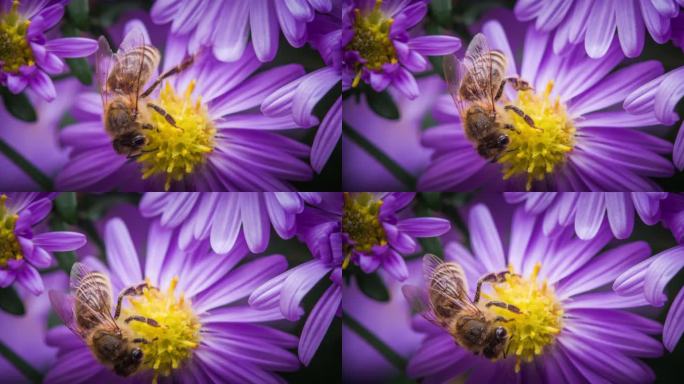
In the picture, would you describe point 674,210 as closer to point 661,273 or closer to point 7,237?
point 661,273

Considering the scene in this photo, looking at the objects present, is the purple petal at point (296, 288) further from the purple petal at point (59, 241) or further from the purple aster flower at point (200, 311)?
the purple petal at point (59, 241)

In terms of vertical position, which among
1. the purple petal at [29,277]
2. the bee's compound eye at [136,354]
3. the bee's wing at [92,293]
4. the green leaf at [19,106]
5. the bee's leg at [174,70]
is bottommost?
the bee's compound eye at [136,354]

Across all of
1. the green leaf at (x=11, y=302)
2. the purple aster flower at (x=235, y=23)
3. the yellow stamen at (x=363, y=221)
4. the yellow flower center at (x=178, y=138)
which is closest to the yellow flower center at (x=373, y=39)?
the purple aster flower at (x=235, y=23)

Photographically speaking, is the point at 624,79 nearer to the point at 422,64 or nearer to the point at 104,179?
the point at 422,64

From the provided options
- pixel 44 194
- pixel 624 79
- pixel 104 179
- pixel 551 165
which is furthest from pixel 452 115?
pixel 44 194

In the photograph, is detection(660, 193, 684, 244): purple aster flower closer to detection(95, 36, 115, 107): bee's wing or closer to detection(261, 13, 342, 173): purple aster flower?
detection(261, 13, 342, 173): purple aster flower

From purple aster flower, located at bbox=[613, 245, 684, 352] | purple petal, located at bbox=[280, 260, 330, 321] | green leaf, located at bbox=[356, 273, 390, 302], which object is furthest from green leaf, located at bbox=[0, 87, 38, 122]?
purple aster flower, located at bbox=[613, 245, 684, 352]
